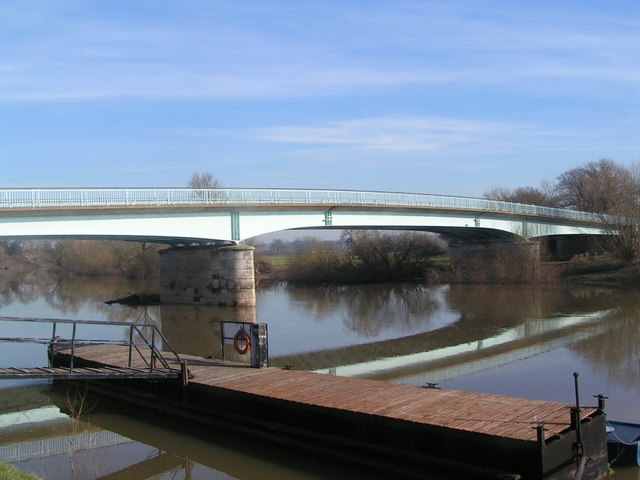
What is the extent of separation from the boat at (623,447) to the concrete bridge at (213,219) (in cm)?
2604

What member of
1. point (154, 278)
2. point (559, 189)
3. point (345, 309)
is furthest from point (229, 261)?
point (559, 189)

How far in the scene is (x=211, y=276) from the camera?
36.9m

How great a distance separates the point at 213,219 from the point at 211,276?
3348mm

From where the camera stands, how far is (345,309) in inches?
1374

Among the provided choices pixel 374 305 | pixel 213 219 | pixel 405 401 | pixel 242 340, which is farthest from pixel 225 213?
pixel 405 401

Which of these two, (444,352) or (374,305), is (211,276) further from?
(444,352)

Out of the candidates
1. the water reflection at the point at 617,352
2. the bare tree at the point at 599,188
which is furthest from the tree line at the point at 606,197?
the water reflection at the point at 617,352

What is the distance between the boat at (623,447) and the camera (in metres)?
9.42

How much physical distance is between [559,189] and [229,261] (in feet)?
217

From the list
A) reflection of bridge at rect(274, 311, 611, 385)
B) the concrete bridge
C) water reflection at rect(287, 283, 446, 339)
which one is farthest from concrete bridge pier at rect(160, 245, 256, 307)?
reflection of bridge at rect(274, 311, 611, 385)

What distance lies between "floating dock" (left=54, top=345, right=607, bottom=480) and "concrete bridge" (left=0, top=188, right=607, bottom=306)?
761 inches

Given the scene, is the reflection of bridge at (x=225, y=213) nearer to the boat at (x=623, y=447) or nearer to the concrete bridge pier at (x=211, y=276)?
the concrete bridge pier at (x=211, y=276)

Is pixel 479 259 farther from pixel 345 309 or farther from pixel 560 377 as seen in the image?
pixel 560 377

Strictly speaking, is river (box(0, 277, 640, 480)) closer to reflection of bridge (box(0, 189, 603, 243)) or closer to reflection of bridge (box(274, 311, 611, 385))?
reflection of bridge (box(274, 311, 611, 385))
